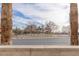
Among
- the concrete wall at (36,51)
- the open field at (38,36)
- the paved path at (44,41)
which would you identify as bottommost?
the concrete wall at (36,51)

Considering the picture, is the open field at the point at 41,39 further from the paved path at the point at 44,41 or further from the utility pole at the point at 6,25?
the utility pole at the point at 6,25

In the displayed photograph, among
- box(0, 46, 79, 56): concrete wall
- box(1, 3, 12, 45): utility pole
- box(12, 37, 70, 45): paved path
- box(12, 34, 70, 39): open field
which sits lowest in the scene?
box(0, 46, 79, 56): concrete wall

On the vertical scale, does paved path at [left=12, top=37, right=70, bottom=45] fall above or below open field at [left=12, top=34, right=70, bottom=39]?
below

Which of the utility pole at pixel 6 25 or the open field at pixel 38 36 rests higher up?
the utility pole at pixel 6 25

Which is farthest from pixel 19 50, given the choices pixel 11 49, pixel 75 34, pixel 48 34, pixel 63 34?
pixel 75 34

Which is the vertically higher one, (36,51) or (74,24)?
(74,24)

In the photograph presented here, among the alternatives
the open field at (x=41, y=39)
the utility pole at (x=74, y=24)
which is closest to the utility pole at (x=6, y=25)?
the open field at (x=41, y=39)

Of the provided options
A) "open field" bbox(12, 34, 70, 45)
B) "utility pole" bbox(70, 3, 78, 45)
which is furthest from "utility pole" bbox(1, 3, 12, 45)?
"utility pole" bbox(70, 3, 78, 45)

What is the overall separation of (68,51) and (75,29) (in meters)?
0.37

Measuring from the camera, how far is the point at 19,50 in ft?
9.68

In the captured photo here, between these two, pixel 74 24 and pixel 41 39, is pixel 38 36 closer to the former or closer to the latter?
pixel 41 39

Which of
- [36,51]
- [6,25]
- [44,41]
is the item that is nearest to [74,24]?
[44,41]

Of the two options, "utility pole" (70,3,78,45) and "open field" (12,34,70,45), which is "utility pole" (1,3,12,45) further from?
"utility pole" (70,3,78,45)

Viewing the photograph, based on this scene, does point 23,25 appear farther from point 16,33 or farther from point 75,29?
point 75,29
